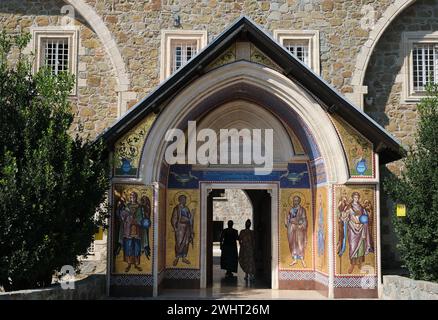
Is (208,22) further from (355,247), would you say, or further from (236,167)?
(355,247)

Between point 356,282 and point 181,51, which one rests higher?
point 181,51

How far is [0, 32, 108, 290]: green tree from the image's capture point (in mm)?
8930

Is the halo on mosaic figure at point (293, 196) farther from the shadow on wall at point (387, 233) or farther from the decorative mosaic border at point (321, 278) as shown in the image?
the shadow on wall at point (387, 233)

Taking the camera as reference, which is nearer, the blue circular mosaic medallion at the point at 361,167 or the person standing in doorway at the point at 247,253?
the blue circular mosaic medallion at the point at 361,167

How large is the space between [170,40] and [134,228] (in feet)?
17.7

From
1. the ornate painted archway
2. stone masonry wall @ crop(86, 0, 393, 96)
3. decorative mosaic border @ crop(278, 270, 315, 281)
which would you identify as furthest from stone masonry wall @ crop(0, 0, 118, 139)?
decorative mosaic border @ crop(278, 270, 315, 281)

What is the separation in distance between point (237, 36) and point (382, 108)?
5.09m

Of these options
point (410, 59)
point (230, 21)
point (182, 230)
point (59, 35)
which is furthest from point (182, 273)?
point (410, 59)

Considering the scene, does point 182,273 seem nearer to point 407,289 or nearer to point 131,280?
point 131,280

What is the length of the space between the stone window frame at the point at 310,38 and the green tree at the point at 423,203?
14.2 ft

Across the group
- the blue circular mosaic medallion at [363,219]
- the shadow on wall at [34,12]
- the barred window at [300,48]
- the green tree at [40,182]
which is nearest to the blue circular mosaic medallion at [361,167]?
the blue circular mosaic medallion at [363,219]

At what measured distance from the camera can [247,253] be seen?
15.1m

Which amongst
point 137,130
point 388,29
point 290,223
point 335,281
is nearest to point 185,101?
point 137,130

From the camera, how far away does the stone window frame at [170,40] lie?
14508mm
